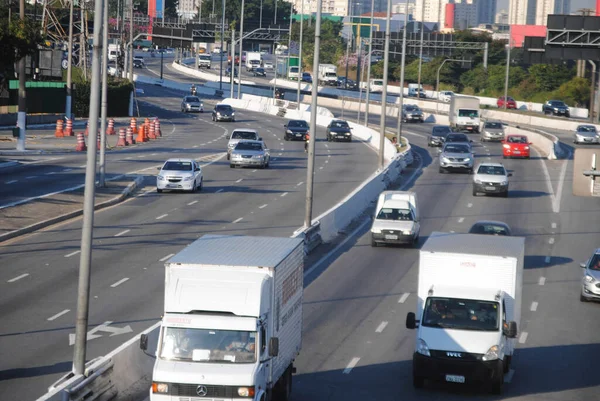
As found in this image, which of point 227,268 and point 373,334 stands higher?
point 227,268

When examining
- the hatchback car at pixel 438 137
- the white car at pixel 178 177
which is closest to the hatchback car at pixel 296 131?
the hatchback car at pixel 438 137

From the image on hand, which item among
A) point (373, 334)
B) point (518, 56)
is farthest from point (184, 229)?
point (518, 56)

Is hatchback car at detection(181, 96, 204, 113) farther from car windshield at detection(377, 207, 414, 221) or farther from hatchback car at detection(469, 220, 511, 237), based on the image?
hatchback car at detection(469, 220, 511, 237)

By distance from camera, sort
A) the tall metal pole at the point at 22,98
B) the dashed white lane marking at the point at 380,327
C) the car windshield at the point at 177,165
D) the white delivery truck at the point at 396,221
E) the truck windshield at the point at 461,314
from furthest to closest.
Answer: the tall metal pole at the point at 22,98
the car windshield at the point at 177,165
the white delivery truck at the point at 396,221
the dashed white lane marking at the point at 380,327
the truck windshield at the point at 461,314

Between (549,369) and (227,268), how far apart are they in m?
8.60

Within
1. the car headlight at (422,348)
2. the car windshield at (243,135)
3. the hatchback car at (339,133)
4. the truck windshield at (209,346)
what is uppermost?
the truck windshield at (209,346)

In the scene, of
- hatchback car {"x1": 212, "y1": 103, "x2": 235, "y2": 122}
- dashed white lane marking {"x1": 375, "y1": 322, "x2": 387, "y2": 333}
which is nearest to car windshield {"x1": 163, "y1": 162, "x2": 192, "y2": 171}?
dashed white lane marking {"x1": 375, "y1": 322, "x2": 387, "y2": 333}

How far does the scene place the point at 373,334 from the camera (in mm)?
23250

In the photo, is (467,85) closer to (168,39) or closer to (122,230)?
(168,39)

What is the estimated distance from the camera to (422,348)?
61.6 ft

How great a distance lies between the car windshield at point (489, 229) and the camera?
32406mm

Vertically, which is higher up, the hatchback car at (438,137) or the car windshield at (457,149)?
the car windshield at (457,149)

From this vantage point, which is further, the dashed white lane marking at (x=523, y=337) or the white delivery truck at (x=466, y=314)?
the dashed white lane marking at (x=523, y=337)

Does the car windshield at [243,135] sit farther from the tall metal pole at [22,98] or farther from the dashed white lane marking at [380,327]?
the dashed white lane marking at [380,327]
